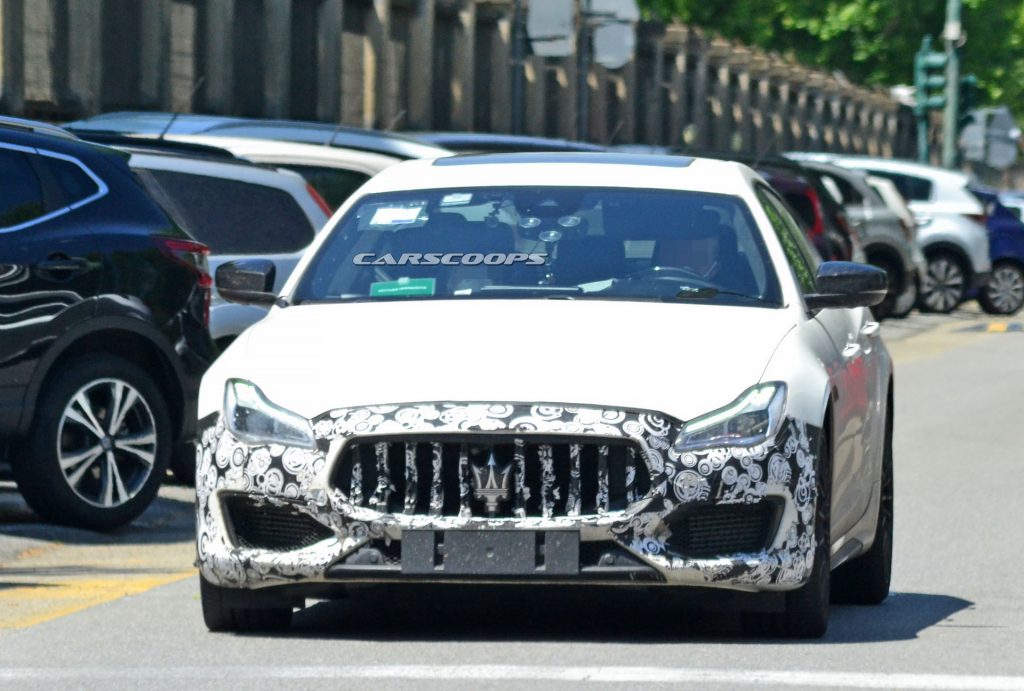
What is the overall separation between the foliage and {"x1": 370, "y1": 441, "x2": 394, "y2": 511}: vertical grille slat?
47676 mm

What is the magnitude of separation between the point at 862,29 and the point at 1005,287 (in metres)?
25.0

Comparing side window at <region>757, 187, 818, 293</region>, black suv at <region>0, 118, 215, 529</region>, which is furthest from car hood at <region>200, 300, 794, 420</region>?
black suv at <region>0, 118, 215, 529</region>

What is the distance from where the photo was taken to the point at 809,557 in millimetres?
7168

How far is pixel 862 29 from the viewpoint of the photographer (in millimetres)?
57250

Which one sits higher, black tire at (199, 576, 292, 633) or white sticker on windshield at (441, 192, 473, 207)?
white sticker on windshield at (441, 192, 473, 207)

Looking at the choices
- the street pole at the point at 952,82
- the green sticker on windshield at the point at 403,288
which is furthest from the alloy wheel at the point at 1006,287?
the green sticker on windshield at the point at 403,288

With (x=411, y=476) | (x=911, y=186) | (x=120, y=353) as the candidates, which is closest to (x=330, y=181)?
(x=120, y=353)

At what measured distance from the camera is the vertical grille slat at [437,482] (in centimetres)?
692

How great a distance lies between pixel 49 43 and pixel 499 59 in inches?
530

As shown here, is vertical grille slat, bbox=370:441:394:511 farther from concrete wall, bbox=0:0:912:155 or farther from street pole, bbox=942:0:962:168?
street pole, bbox=942:0:962:168

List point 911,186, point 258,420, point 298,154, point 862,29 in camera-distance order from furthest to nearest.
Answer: point 862,29
point 911,186
point 298,154
point 258,420

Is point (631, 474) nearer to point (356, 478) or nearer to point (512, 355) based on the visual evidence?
point (512, 355)

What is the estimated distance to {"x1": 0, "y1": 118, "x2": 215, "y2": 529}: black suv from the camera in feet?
33.0

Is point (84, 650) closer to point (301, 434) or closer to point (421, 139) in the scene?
point (301, 434)
